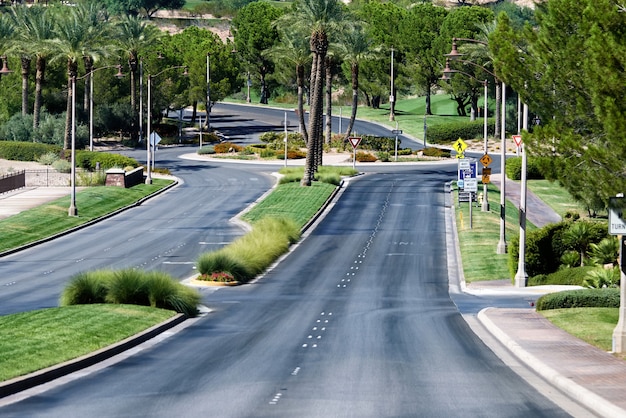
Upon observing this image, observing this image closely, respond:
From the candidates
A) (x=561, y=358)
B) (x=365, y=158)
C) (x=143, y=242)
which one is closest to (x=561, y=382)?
(x=561, y=358)

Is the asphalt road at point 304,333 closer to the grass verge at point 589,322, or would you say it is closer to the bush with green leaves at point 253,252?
the bush with green leaves at point 253,252

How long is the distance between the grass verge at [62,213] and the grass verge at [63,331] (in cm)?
2548

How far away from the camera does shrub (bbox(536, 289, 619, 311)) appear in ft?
113

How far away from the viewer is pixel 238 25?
169 metres

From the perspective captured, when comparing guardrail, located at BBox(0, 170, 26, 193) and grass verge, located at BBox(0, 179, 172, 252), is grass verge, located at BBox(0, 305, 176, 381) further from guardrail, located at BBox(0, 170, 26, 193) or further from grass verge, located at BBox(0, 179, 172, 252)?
guardrail, located at BBox(0, 170, 26, 193)

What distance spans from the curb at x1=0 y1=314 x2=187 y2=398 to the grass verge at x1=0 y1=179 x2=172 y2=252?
2867cm

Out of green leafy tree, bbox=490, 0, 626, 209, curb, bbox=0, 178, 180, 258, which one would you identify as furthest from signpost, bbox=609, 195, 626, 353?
curb, bbox=0, 178, 180, 258

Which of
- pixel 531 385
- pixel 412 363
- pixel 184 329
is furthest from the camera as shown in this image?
pixel 184 329

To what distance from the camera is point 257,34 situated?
164 m

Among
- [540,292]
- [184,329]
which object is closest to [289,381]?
[184,329]

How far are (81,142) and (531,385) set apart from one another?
295 ft

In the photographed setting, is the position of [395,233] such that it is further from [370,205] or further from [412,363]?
[412,363]

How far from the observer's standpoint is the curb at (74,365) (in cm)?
2092

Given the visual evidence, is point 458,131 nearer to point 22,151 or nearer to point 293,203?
point 22,151
